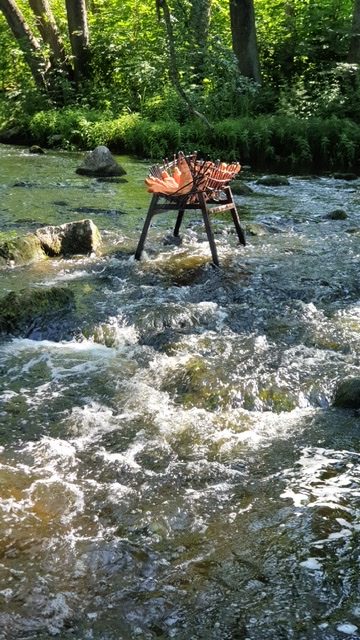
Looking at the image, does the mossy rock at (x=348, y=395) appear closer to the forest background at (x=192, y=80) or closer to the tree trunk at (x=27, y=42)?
the forest background at (x=192, y=80)

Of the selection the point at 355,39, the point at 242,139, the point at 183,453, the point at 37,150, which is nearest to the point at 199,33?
the point at 242,139

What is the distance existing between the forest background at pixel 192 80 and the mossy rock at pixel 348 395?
10506mm

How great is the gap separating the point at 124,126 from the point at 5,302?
12.3 m

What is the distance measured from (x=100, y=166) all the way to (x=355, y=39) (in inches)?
341

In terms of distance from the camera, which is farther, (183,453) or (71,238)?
(71,238)

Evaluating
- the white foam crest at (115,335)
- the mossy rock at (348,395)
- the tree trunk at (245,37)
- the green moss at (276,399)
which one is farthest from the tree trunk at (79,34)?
the mossy rock at (348,395)

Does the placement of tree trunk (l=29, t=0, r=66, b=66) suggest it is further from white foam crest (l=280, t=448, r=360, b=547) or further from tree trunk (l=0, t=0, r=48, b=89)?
white foam crest (l=280, t=448, r=360, b=547)

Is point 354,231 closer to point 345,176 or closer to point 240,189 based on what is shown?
point 240,189

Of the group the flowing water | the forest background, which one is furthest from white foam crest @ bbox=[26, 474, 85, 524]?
the forest background

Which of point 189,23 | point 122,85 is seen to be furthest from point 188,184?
point 122,85

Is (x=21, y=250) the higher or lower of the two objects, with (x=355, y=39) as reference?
lower

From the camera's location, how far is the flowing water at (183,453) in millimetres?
2918

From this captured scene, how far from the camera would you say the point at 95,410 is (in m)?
4.75

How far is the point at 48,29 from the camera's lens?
2191 centimetres
